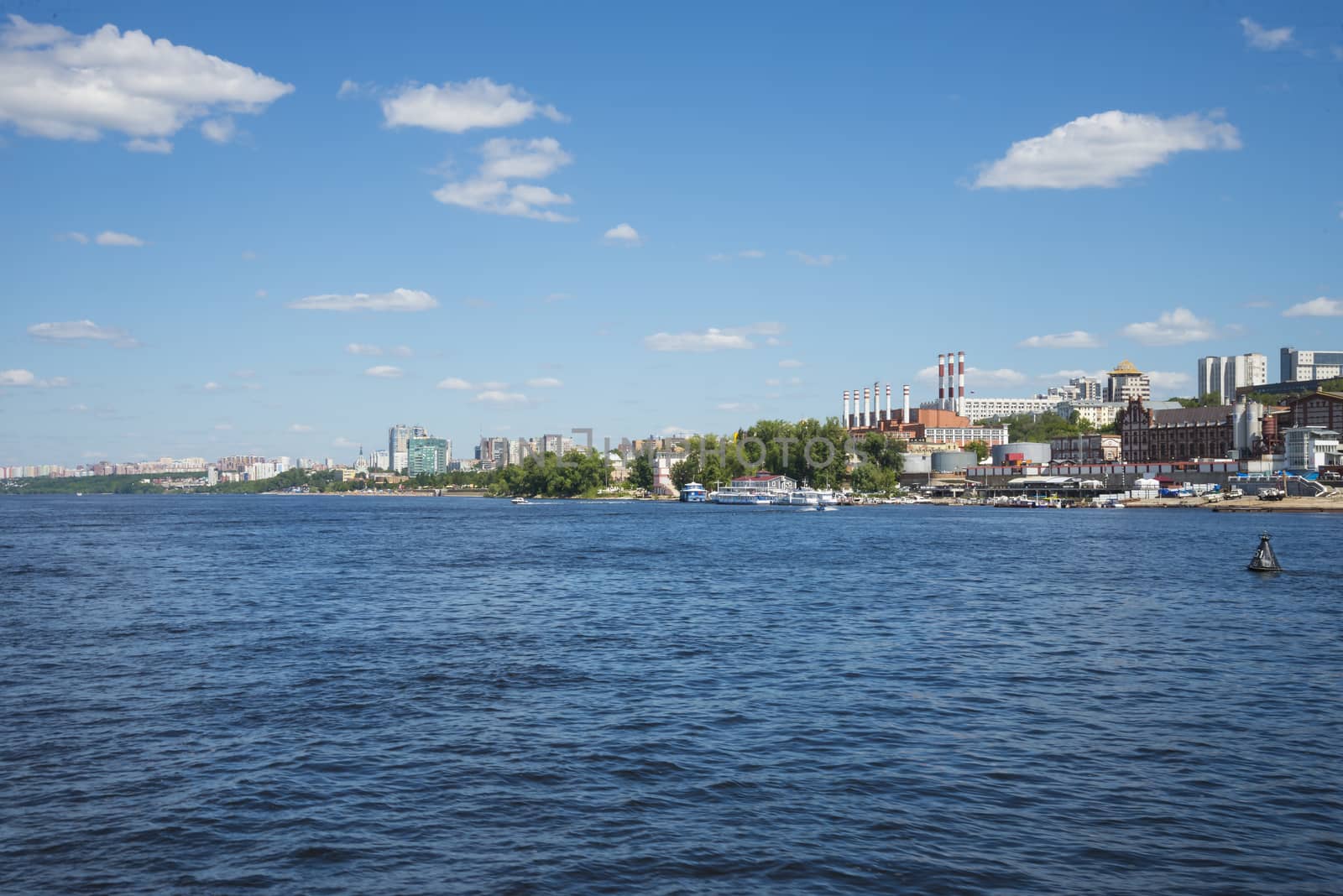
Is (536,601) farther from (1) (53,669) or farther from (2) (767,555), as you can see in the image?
(2) (767,555)

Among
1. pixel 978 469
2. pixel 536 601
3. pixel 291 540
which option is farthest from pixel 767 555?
pixel 978 469

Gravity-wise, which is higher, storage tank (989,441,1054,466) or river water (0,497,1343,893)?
storage tank (989,441,1054,466)

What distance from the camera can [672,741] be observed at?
17.8 meters

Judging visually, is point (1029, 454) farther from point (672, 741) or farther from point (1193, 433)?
point (672, 741)

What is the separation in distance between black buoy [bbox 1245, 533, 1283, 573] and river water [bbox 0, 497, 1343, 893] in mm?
8383

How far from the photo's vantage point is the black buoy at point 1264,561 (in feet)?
161

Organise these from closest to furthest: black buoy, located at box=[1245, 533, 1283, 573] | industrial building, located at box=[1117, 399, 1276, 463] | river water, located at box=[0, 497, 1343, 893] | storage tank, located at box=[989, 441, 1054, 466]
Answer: river water, located at box=[0, 497, 1343, 893], black buoy, located at box=[1245, 533, 1283, 573], industrial building, located at box=[1117, 399, 1276, 463], storage tank, located at box=[989, 441, 1054, 466]

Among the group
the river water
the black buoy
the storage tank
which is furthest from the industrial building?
the river water

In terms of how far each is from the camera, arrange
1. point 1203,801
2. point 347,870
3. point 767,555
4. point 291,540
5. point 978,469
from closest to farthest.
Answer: point 347,870 → point 1203,801 → point 767,555 → point 291,540 → point 978,469

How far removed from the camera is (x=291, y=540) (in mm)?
80875

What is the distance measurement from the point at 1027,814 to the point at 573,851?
617 centimetres

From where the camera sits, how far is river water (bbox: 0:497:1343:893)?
40.6 feet

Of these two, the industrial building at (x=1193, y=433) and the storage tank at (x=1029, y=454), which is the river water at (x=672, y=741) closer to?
the industrial building at (x=1193, y=433)

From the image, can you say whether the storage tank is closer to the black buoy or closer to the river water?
the black buoy
